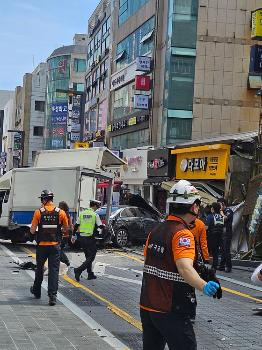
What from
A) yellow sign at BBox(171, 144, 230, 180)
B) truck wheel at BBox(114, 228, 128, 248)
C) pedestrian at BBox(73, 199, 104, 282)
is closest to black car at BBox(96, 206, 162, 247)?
→ truck wheel at BBox(114, 228, 128, 248)

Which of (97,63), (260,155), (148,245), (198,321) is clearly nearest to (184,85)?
(260,155)

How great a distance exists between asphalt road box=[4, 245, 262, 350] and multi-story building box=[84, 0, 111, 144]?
135 feet

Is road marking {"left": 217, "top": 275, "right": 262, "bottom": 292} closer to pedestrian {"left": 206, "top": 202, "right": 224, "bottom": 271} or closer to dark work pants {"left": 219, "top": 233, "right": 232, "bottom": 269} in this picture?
pedestrian {"left": 206, "top": 202, "right": 224, "bottom": 271}

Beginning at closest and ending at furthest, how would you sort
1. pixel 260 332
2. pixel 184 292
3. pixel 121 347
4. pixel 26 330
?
1. pixel 184 292
2. pixel 121 347
3. pixel 26 330
4. pixel 260 332

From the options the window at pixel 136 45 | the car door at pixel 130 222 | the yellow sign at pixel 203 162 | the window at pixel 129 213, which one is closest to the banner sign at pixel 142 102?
the window at pixel 136 45

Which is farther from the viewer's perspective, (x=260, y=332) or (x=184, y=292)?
(x=260, y=332)

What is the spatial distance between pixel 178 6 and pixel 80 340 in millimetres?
34451

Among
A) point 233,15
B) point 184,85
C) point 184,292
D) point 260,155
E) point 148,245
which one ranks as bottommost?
point 184,292

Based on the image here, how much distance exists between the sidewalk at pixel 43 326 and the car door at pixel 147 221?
42.3 ft

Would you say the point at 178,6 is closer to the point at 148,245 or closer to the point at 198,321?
the point at 198,321

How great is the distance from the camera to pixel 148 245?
4.66 metres

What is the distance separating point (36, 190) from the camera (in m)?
22.6

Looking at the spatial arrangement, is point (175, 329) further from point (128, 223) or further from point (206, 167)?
point (206, 167)

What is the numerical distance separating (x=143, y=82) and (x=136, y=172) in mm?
5880
